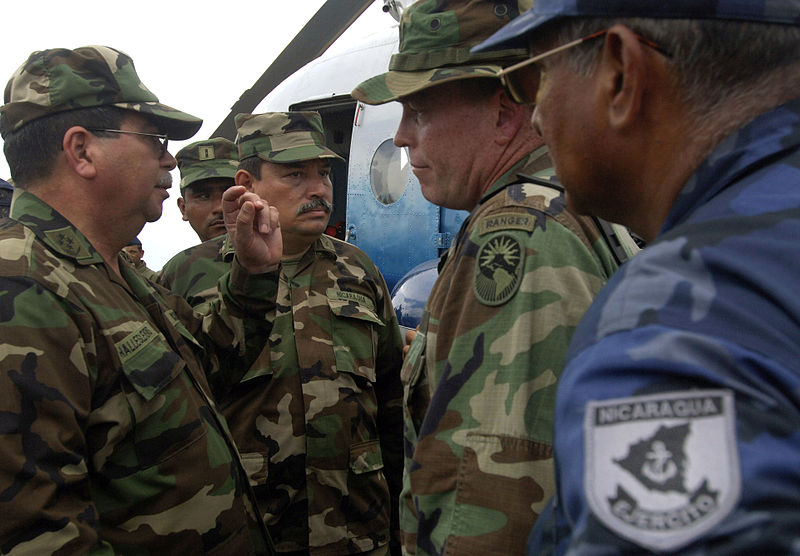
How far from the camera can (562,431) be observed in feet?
2.16

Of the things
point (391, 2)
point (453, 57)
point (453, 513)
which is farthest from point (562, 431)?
point (391, 2)

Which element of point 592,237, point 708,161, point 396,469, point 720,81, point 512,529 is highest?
point 720,81

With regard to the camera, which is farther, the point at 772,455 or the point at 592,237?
the point at 592,237

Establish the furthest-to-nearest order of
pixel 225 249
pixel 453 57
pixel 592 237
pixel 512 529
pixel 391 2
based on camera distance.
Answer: pixel 391 2 → pixel 225 249 → pixel 453 57 → pixel 592 237 → pixel 512 529

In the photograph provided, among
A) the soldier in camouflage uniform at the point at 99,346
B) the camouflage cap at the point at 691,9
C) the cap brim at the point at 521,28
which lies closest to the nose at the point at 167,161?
the soldier in camouflage uniform at the point at 99,346

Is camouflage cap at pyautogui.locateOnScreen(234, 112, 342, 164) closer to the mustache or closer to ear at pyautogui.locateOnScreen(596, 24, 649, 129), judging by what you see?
the mustache

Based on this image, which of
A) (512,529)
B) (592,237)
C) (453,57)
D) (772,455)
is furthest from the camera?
(453,57)

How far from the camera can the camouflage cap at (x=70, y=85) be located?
2.08 metres

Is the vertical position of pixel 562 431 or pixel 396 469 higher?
pixel 562 431

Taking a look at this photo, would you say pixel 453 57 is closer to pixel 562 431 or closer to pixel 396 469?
pixel 562 431

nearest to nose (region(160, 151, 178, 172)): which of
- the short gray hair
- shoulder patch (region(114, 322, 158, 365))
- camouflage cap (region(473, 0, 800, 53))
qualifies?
shoulder patch (region(114, 322, 158, 365))

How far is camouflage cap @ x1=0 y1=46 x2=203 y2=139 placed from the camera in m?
2.08

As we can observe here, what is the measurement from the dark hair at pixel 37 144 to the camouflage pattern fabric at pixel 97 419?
0.39ft

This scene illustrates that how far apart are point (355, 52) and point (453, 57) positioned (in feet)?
16.8
